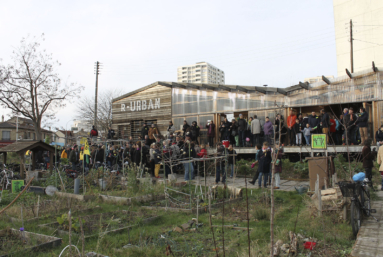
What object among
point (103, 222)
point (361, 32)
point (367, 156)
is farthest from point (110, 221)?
point (361, 32)

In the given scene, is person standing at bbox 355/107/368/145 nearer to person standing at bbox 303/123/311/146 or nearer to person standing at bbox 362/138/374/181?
person standing at bbox 303/123/311/146

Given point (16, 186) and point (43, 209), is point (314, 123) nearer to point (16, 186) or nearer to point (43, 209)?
point (43, 209)

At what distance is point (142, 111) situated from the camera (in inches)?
1017

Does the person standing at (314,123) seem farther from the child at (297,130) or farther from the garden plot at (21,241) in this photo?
the garden plot at (21,241)

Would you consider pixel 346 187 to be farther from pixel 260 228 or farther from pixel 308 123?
pixel 308 123

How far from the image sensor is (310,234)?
604cm

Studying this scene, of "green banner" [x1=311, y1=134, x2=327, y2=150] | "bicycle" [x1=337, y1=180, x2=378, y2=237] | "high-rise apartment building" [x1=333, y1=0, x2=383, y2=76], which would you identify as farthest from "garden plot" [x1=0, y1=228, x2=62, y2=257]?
"high-rise apartment building" [x1=333, y1=0, x2=383, y2=76]

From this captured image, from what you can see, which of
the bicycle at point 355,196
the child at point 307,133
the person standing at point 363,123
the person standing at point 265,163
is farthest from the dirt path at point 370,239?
the child at point 307,133

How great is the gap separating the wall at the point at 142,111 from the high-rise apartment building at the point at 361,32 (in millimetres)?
22794

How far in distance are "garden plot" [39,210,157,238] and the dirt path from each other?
4.52m

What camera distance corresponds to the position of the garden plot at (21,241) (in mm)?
5496

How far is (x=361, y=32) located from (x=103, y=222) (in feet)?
133

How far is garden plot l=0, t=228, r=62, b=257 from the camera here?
5.50 metres

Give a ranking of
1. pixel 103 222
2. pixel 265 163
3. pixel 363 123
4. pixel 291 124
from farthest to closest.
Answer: pixel 291 124 < pixel 363 123 < pixel 265 163 < pixel 103 222
